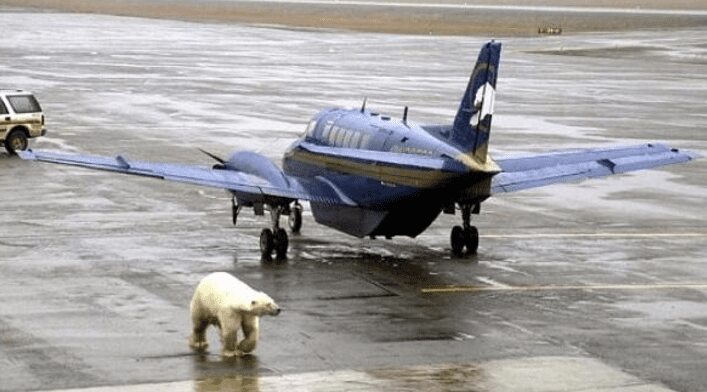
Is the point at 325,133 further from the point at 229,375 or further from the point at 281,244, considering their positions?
the point at 229,375

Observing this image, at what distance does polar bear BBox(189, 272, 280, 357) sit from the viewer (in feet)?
75.7

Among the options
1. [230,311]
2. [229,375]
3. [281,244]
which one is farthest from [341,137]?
[229,375]

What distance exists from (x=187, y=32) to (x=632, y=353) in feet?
421

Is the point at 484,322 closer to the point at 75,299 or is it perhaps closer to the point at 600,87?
the point at 75,299

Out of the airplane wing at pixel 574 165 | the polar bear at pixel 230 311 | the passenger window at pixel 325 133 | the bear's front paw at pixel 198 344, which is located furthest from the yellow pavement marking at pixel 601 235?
the polar bear at pixel 230 311

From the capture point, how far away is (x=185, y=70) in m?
93.4

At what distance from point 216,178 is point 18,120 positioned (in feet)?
68.8

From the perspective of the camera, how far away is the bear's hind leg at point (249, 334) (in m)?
23.3

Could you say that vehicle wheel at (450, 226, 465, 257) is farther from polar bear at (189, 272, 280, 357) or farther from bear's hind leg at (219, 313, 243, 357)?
bear's hind leg at (219, 313, 243, 357)

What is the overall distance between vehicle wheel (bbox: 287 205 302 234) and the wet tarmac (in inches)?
15.9

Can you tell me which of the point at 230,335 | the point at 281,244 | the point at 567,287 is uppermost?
the point at 230,335

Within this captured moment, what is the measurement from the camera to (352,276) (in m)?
30.4

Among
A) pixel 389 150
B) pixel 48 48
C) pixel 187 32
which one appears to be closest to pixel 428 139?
pixel 389 150

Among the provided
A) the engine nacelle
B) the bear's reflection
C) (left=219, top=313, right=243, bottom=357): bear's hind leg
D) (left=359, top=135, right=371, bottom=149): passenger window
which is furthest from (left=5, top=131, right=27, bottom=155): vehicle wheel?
the bear's reflection
